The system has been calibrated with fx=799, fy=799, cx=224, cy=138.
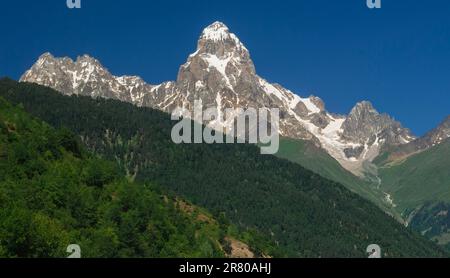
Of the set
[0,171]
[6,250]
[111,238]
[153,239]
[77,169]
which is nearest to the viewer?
[6,250]

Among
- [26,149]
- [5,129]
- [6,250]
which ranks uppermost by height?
[5,129]

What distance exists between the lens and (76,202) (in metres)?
138

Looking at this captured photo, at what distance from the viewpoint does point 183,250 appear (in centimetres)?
15625

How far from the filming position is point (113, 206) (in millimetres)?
151125

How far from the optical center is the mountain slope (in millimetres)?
118250

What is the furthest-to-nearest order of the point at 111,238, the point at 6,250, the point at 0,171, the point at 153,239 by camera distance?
the point at 153,239 → the point at 0,171 → the point at 111,238 → the point at 6,250

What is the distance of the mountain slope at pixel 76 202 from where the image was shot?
11825cm
